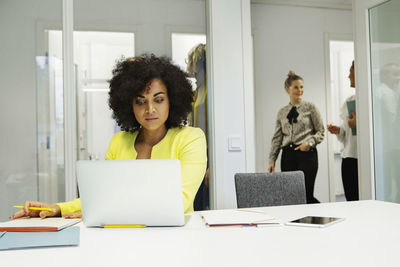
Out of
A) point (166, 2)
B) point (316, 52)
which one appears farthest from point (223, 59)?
point (316, 52)

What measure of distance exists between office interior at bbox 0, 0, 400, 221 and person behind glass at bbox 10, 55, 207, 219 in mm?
639

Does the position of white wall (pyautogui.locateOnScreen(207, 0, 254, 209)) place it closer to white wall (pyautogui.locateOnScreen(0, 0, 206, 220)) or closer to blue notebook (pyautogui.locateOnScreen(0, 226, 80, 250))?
white wall (pyautogui.locateOnScreen(0, 0, 206, 220))

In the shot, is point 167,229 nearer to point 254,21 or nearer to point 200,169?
point 200,169

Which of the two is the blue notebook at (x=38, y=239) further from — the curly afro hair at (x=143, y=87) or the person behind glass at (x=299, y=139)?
the person behind glass at (x=299, y=139)

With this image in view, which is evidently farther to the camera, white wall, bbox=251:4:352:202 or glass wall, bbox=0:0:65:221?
white wall, bbox=251:4:352:202

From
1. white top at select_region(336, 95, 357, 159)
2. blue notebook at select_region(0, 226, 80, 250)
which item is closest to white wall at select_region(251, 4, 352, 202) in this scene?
white top at select_region(336, 95, 357, 159)

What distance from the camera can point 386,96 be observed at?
2.83m

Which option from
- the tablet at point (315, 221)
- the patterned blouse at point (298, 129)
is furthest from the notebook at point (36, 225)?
the patterned blouse at point (298, 129)

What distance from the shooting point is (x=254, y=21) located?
4.81m

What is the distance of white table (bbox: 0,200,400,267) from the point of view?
0.87 m

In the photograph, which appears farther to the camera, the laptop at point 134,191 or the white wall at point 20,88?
the white wall at point 20,88

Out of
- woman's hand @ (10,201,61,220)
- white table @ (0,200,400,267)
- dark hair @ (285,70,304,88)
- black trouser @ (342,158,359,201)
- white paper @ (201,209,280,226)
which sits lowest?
black trouser @ (342,158,359,201)

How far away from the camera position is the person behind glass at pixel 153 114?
1784 mm

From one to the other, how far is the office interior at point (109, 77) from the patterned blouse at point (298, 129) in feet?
5.24
